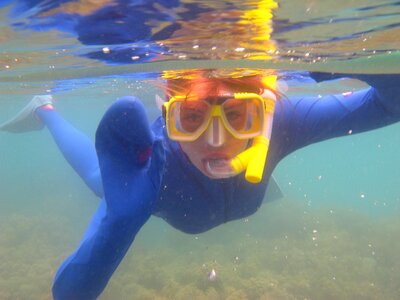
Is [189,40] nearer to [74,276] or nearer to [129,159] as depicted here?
[129,159]

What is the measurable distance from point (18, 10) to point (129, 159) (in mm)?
2606

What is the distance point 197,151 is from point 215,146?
46cm

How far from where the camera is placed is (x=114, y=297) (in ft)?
43.0

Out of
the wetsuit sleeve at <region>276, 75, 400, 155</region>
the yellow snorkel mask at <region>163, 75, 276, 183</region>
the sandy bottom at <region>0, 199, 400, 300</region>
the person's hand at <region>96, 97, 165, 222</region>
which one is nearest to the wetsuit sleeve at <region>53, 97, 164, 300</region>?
the person's hand at <region>96, 97, 165, 222</region>

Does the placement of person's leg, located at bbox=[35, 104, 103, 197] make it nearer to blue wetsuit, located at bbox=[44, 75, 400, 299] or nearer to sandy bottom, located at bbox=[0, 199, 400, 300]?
blue wetsuit, located at bbox=[44, 75, 400, 299]

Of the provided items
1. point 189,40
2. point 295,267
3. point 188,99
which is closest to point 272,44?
point 189,40

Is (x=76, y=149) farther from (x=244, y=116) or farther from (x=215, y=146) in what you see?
(x=244, y=116)

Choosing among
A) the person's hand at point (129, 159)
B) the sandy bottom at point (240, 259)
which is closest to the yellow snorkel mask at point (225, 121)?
the person's hand at point (129, 159)

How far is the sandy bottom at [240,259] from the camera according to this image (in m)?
13.3

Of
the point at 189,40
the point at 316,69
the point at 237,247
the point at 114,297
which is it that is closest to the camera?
the point at 189,40

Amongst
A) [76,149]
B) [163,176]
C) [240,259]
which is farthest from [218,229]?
[163,176]

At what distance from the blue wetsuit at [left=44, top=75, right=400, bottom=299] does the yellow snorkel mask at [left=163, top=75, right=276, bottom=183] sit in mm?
463

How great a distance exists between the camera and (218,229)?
66.2 feet

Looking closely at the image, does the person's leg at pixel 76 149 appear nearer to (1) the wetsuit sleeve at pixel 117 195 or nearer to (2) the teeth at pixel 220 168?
(1) the wetsuit sleeve at pixel 117 195
